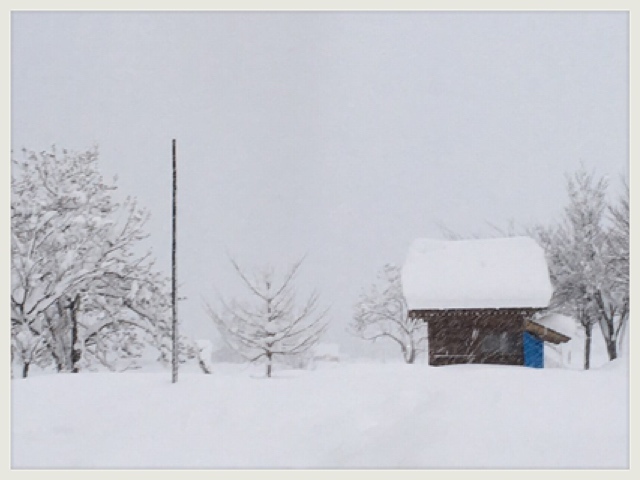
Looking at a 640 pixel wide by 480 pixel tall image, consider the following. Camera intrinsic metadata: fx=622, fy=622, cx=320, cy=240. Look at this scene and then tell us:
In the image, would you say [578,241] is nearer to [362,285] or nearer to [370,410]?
[362,285]

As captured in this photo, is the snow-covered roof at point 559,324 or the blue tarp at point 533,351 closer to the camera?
the blue tarp at point 533,351

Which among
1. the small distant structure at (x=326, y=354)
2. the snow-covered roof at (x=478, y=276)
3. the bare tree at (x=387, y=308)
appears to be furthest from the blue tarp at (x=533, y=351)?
the small distant structure at (x=326, y=354)

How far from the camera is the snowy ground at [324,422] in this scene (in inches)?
347

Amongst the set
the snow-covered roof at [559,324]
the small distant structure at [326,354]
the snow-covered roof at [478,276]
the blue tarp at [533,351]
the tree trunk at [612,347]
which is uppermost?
the snow-covered roof at [478,276]

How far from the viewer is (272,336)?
74.8 feet

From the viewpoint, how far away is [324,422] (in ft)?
32.6

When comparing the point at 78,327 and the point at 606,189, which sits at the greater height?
the point at 606,189

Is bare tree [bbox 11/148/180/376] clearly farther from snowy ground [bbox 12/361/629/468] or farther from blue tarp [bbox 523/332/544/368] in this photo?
blue tarp [bbox 523/332/544/368]

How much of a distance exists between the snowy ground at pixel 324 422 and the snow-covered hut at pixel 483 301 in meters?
6.06

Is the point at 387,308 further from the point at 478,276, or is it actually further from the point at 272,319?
the point at 478,276

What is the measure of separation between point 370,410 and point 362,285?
3126cm

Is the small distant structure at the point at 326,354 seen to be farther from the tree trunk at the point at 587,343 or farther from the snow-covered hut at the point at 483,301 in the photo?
the snow-covered hut at the point at 483,301

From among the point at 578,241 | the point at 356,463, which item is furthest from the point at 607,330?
the point at 356,463

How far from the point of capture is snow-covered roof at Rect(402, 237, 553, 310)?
18.8 metres
